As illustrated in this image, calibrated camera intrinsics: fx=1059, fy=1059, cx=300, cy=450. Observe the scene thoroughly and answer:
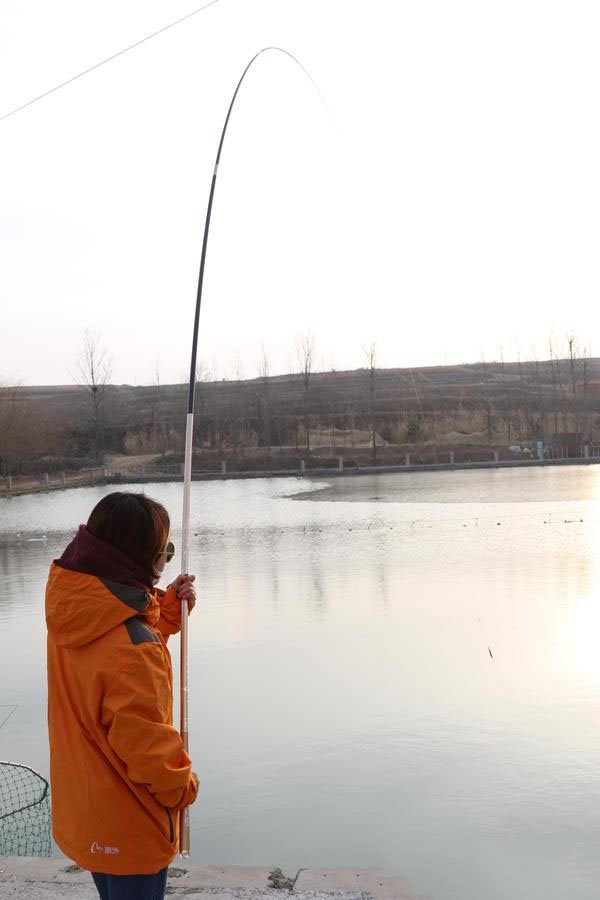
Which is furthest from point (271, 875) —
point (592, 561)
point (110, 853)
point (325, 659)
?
point (592, 561)

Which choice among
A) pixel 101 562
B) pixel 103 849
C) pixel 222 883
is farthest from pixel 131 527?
pixel 222 883

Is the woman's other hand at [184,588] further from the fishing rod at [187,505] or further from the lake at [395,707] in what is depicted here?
the lake at [395,707]

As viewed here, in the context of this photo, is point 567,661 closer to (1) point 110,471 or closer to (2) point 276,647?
(2) point 276,647

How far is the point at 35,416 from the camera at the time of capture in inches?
1911

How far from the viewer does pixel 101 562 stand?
2.41 m

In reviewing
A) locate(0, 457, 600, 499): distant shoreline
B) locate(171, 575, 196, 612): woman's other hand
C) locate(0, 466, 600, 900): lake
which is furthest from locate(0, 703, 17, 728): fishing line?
locate(0, 457, 600, 499): distant shoreline

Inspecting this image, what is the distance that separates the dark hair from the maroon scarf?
0.02 m

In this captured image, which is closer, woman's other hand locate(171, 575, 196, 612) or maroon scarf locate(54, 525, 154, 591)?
maroon scarf locate(54, 525, 154, 591)

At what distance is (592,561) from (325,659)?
237 inches

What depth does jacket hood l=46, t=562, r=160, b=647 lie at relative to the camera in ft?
7.75

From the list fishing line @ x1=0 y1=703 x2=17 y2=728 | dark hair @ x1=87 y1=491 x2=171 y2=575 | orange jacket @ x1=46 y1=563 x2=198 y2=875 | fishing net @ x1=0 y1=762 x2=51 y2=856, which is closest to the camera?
orange jacket @ x1=46 y1=563 x2=198 y2=875

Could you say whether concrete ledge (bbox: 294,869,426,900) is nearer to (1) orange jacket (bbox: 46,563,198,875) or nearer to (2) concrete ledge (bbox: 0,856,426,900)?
(2) concrete ledge (bbox: 0,856,426,900)

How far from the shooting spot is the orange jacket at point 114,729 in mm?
2354

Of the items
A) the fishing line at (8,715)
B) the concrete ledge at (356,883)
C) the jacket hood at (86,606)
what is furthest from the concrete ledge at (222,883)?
the fishing line at (8,715)
